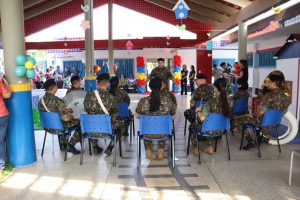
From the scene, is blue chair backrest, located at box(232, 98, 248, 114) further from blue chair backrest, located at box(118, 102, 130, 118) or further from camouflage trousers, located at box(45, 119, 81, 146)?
camouflage trousers, located at box(45, 119, 81, 146)

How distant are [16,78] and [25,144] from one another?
870 mm

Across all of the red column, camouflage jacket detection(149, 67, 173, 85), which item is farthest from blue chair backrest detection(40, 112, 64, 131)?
the red column

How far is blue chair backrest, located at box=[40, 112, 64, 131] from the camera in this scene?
401 cm

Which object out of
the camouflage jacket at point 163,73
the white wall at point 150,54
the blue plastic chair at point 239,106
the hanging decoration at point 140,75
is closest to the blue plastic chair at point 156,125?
the blue plastic chair at point 239,106

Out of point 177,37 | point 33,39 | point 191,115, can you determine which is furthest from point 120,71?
point 191,115

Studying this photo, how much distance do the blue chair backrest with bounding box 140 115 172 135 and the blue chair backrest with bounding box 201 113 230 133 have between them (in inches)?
19.2

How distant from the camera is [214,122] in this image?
3.86 metres

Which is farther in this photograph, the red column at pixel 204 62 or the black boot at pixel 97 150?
the red column at pixel 204 62

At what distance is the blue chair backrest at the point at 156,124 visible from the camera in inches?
145

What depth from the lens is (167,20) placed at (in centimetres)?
1634

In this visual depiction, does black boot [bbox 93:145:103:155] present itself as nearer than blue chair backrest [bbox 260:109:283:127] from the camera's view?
No

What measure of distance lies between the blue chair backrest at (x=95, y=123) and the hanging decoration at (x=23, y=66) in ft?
2.93

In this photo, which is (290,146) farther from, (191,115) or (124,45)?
(124,45)

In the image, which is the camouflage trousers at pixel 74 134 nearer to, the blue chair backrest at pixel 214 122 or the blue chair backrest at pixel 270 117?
the blue chair backrest at pixel 214 122
